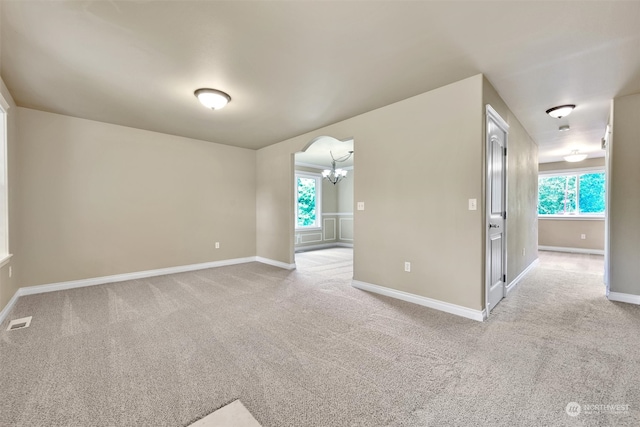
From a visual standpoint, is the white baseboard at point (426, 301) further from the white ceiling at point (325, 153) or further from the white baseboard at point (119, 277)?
the white baseboard at point (119, 277)

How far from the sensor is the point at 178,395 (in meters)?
1.71

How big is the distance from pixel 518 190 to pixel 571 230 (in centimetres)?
486

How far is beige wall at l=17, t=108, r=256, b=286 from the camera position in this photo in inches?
150

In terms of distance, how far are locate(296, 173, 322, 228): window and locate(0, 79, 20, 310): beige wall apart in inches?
223

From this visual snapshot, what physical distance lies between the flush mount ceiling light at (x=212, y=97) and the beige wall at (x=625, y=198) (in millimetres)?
4874

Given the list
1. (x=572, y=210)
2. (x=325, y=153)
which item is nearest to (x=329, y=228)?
(x=325, y=153)

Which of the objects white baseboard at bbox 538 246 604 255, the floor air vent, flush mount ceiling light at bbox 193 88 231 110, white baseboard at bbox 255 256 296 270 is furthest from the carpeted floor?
white baseboard at bbox 538 246 604 255

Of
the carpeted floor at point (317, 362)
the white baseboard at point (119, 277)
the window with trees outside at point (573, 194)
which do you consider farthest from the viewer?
the window with trees outside at point (573, 194)

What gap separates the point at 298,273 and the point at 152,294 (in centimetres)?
228

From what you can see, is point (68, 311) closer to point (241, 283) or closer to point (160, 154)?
point (241, 283)

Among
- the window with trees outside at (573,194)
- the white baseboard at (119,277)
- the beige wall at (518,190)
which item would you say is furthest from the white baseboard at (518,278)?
the white baseboard at (119,277)

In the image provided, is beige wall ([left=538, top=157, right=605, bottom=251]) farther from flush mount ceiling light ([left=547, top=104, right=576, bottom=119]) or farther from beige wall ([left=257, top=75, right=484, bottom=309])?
beige wall ([left=257, top=75, right=484, bottom=309])

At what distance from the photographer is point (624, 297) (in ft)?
11.3

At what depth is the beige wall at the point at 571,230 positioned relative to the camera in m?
7.03
